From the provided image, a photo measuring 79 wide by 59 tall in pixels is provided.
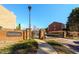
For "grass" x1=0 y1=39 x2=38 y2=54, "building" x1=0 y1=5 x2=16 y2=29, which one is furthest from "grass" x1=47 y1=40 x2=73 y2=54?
"building" x1=0 y1=5 x2=16 y2=29

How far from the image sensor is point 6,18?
994cm

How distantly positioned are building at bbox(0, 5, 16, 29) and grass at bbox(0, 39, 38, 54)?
102 centimetres

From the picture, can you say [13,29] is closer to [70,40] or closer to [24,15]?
[24,15]

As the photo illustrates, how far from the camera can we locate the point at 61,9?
24.7 feet

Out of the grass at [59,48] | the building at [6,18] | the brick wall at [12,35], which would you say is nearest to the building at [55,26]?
the grass at [59,48]

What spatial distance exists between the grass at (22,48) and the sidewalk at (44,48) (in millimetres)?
149

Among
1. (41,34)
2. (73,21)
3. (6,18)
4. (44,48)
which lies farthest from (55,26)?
(6,18)

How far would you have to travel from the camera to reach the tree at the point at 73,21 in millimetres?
7629

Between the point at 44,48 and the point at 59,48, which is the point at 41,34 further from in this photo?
the point at 59,48

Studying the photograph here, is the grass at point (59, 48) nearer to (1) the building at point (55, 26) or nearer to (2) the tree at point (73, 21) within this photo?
(1) the building at point (55, 26)

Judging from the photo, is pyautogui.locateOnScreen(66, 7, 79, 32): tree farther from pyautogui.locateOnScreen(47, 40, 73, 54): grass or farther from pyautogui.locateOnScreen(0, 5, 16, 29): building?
pyautogui.locateOnScreen(0, 5, 16, 29): building

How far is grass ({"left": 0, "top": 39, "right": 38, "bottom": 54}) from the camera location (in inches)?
295

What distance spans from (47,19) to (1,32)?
1736mm
